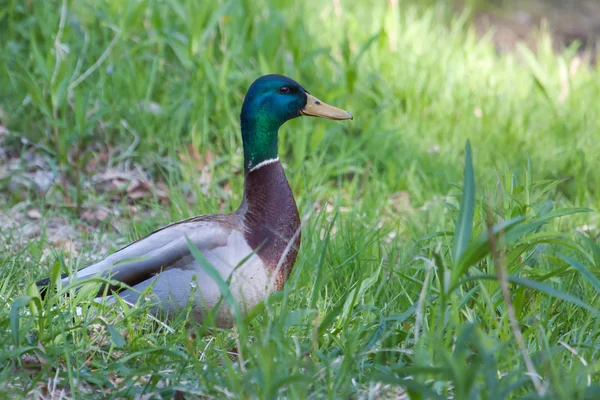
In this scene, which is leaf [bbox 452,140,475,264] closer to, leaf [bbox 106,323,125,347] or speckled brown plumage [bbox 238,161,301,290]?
speckled brown plumage [bbox 238,161,301,290]

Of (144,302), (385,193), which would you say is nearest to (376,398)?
(144,302)

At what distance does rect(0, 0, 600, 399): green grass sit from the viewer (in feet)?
7.63

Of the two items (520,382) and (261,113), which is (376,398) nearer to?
(520,382)

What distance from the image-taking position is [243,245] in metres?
3.04

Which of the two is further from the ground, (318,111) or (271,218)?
(318,111)

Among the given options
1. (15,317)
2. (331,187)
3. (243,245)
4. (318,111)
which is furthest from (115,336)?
(331,187)

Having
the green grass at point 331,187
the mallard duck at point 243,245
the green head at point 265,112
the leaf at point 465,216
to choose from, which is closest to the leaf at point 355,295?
the green grass at point 331,187

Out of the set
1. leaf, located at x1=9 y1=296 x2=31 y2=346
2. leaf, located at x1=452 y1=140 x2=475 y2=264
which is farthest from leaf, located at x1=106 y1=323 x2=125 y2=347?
leaf, located at x1=452 y1=140 x2=475 y2=264

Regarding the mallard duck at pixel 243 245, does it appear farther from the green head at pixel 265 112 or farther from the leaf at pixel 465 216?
the leaf at pixel 465 216

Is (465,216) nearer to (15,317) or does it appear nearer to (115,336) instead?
(115,336)

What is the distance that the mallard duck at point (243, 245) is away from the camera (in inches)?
114

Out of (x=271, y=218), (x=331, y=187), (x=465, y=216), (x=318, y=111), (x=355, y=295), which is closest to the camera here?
(x=465, y=216)

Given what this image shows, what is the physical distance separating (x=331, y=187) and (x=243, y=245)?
5.34 feet

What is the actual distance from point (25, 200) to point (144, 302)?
66.2 inches
